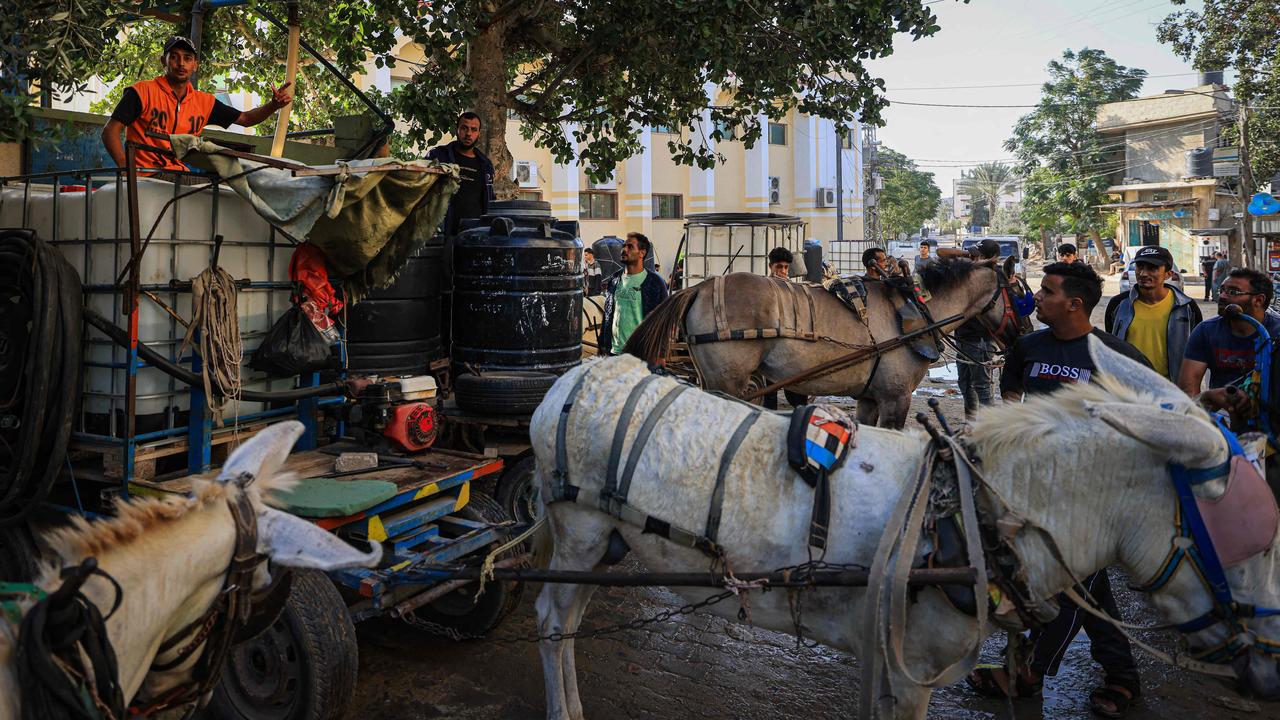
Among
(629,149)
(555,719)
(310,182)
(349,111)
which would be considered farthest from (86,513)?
(349,111)

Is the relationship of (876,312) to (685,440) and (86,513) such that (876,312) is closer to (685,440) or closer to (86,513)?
(685,440)

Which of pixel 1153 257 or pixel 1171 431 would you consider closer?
pixel 1171 431

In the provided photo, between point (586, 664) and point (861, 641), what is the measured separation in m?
2.02

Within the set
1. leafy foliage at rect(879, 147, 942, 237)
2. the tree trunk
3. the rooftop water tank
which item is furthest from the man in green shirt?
A: leafy foliage at rect(879, 147, 942, 237)

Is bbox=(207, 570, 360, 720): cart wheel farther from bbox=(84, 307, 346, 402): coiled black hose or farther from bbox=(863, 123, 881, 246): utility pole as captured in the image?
bbox=(863, 123, 881, 246): utility pole

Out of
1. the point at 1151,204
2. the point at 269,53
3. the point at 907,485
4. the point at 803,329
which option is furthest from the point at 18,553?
the point at 1151,204

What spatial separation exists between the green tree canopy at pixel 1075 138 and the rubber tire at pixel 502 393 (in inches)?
1859

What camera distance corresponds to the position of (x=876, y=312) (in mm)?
7285

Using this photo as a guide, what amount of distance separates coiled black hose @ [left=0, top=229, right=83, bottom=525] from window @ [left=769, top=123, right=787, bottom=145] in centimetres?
3201

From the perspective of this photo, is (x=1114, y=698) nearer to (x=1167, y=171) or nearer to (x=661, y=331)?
(x=661, y=331)

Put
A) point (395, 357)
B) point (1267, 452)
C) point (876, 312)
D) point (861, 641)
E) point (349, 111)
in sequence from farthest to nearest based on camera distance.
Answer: point (349, 111) → point (876, 312) → point (395, 357) → point (1267, 452) → point (861, 641)

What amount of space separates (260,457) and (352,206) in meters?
2.25

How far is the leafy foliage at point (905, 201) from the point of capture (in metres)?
68.9

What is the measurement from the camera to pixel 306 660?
3336mm
